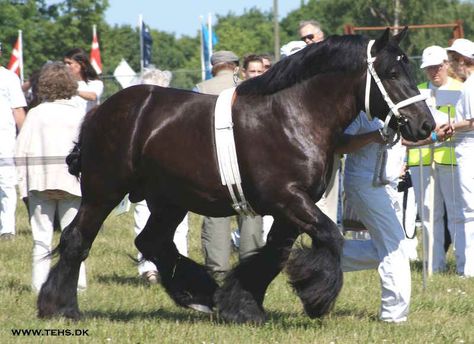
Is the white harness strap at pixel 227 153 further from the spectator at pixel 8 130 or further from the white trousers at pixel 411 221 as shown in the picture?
the spectator at pixel 8 130

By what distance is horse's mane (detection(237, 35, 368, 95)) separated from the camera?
6477 millimetres

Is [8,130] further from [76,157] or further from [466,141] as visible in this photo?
[466,141]

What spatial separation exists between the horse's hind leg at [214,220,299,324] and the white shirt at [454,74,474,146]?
9.77ft

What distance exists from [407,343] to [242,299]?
126cm

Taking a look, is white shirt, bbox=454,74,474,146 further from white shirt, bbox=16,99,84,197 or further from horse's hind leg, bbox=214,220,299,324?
white shirt, bbox=16,99,84,197

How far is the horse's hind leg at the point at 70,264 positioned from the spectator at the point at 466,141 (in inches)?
145

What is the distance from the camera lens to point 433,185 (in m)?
9.73

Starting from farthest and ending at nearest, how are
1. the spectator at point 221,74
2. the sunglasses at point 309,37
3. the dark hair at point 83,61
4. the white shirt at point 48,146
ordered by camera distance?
1. the dark hair at point 83,61
2. the sunglasses at point 309,37
3. the spectator at point 221,74
4. the white shirt at point 48,146

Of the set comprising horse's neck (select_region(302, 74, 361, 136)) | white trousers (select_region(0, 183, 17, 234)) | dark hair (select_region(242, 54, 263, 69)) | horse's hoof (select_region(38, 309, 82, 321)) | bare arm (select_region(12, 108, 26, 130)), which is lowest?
horse's hoof (select_region(38, 309, 82, 321))

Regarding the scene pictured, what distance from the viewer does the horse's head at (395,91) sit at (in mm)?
6309

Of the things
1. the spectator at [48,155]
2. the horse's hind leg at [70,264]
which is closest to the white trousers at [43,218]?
the spectator at [48,155]

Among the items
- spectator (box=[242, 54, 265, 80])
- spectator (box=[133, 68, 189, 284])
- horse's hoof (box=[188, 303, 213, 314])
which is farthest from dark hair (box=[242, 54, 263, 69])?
horse's hoof (box=[188, 303, 213, 314])

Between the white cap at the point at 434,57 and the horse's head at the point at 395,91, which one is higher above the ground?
the white cap at the point at 434,57

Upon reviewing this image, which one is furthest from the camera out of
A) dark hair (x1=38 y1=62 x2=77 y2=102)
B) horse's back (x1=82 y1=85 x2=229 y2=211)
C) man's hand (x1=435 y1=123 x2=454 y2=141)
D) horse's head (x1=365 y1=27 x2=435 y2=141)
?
dark hair (x1=38 y1=62 x2=77 y2=102)
